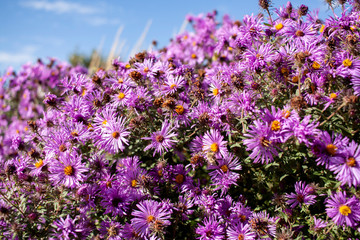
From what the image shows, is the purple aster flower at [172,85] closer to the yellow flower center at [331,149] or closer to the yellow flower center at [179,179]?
the yellow flower center at [179,179]

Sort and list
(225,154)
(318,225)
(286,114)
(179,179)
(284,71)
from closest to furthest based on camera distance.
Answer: (286,114) → (318,225) → (225,154) → (284,71) → (179,179)

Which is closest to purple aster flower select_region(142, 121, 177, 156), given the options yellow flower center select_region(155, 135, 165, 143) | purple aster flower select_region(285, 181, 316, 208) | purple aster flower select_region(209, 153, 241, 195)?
yellow flower center select_region(155, 135, 165, 143)

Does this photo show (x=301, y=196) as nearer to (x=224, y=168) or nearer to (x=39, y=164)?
(x=224, y=168)

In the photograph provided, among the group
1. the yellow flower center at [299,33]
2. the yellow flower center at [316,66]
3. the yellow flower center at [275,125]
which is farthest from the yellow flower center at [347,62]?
the yellow flower center at [275,125]

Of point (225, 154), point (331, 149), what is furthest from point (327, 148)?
point (225, 154)

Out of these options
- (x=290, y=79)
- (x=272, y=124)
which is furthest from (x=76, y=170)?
(x=290, y=79)
